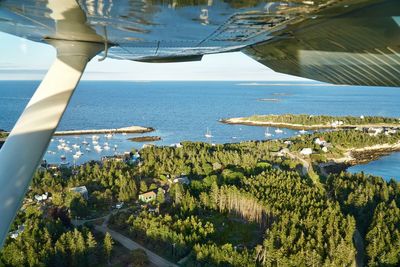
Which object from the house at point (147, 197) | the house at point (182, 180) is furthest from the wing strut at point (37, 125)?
the house at point (182, 180)

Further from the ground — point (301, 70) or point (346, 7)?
point (346, 7)

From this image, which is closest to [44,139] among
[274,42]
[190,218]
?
[274,42]

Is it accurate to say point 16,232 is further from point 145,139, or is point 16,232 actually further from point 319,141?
point 145,139

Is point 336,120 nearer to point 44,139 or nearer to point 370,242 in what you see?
point 370,242

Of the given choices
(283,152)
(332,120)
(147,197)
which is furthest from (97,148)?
(332,120)

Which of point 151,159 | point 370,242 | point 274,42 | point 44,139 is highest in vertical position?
point 274,42

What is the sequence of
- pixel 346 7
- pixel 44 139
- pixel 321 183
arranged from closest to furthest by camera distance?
pixel 346 7 < pixel 44 139 < pixel 321 183

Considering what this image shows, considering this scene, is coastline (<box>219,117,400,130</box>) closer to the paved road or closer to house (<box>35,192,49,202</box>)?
house (<box>35,192,49,202</box>)

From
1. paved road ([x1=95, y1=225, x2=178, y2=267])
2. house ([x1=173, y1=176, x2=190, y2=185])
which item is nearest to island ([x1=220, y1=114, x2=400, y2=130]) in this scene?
house ([x1=173, y1=176, x2=190, y2=185])
